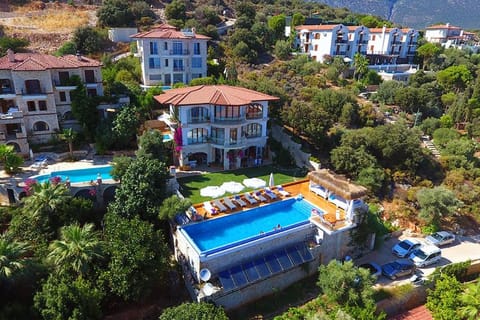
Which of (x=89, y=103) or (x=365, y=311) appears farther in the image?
(x=89, y=103)

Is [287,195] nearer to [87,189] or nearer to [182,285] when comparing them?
[182,285]

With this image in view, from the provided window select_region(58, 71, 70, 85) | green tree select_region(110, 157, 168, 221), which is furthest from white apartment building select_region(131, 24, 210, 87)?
green tree select_region(110, 157, 168, 221)

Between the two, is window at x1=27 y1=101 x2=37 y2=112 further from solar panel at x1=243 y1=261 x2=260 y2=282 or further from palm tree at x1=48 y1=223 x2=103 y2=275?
solar panel at x1=243 y1=261 x2=260 y2=282

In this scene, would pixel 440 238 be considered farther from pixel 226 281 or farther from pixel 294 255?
pixel 226 281

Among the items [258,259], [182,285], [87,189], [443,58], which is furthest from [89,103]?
[443,58]

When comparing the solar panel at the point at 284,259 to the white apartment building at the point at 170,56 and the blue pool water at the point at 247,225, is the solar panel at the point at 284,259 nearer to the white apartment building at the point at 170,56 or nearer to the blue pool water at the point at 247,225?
the blue pool water at the point at 247,225
